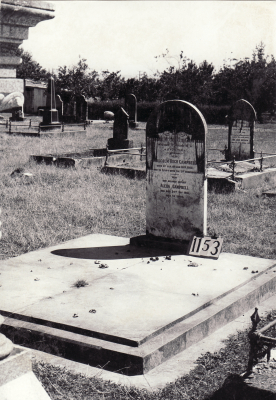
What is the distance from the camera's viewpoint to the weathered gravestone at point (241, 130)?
14.5 metres

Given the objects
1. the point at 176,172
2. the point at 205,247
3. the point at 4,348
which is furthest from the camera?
the point at 176,172

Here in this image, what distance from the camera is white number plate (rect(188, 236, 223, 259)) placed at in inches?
253

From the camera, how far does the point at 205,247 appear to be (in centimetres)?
652

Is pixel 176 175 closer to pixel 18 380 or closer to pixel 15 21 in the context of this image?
pixel 15 21

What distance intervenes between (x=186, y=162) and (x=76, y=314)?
9.33ft

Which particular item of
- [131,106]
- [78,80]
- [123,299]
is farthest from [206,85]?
[123,299]

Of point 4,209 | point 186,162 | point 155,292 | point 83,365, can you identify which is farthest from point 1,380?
point 4,209

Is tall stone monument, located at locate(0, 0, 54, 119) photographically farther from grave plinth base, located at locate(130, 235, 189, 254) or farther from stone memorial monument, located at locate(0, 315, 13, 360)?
grave plinth base, located at locate(130, 235, 189, 254)

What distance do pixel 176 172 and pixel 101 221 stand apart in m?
2.57

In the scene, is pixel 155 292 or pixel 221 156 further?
pixel 221 156

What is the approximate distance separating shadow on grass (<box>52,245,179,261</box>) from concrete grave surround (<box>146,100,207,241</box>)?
0.37 meters

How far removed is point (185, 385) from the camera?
3752 millimetres

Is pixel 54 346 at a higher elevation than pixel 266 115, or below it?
below

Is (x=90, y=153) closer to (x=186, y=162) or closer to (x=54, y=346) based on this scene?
(x=186, y=162)
